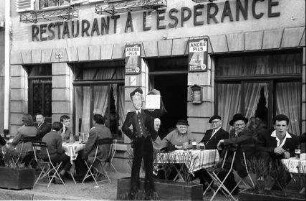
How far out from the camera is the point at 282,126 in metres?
8.28

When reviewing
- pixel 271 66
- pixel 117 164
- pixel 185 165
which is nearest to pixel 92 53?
pixel 117 164

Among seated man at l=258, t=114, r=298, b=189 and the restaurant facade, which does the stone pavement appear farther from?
the restaurant facade

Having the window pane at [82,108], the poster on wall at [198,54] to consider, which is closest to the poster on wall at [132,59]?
the poster on wall at [198,54]

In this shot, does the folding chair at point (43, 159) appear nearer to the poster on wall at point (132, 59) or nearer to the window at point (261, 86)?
the poster on wall at point (132, 59)

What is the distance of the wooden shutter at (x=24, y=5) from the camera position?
45.3ft

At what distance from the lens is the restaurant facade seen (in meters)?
10.3

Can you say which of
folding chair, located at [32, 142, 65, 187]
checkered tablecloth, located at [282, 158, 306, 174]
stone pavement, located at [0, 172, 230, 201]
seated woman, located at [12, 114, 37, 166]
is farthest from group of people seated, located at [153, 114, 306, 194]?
seated woman, located at [12, 114, 37, 166]

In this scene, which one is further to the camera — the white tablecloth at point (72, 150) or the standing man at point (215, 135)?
the white tablecloth at point (72, 150)

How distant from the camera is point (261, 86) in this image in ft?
35.0

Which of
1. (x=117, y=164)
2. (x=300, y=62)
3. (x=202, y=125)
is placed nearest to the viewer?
(x=300, y=62)

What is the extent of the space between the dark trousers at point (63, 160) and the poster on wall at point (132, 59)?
105 inches

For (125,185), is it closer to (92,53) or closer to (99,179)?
(99,179)

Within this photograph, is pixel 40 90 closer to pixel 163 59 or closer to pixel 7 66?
pixel 7 66

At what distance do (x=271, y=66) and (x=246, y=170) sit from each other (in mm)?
3081
